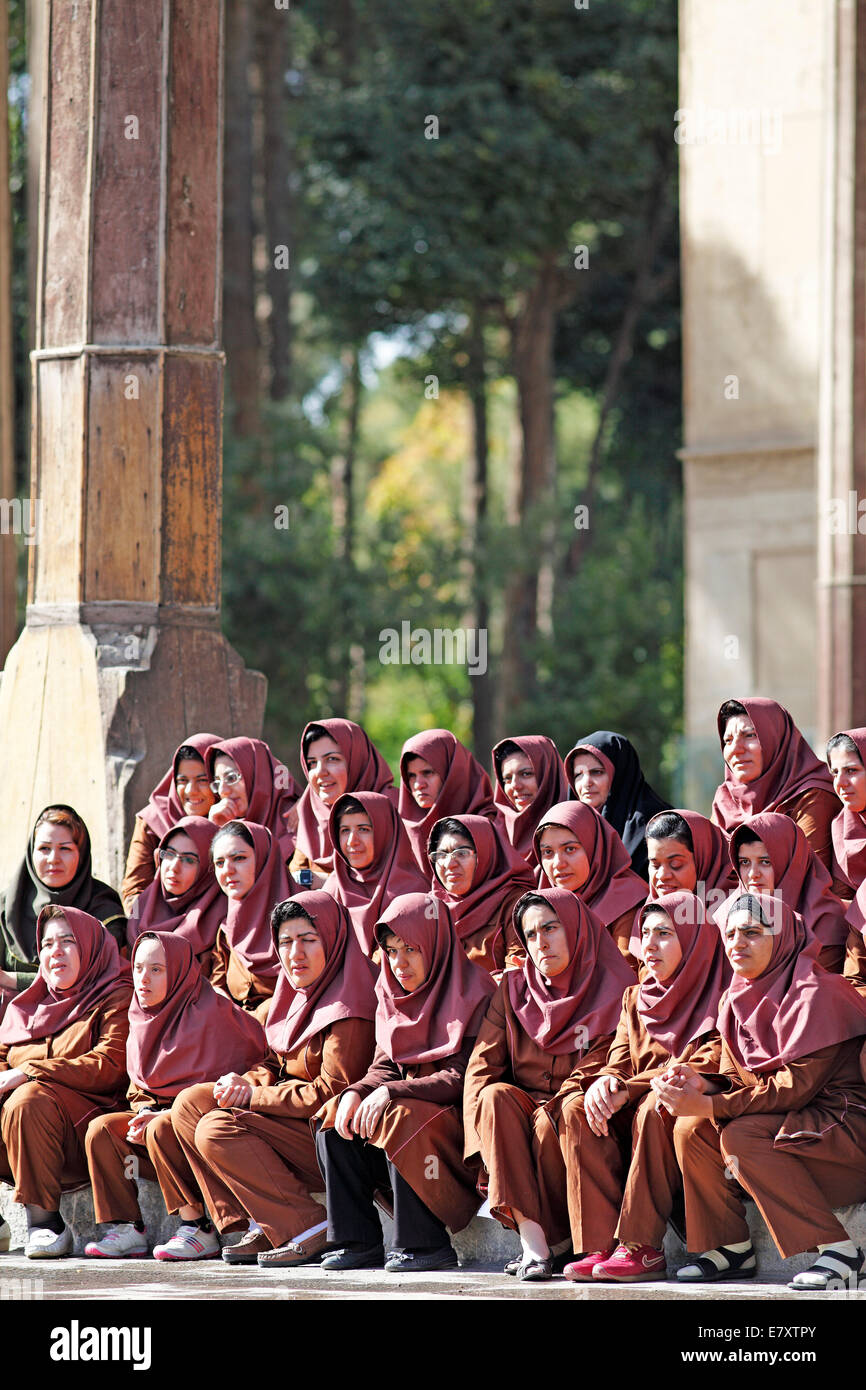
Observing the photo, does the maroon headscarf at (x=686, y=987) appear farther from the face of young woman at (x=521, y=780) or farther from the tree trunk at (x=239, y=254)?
the tree trunk at (x=239, y=254)

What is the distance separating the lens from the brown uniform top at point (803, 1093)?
5191 mm

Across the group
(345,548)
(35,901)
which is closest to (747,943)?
(35,901)

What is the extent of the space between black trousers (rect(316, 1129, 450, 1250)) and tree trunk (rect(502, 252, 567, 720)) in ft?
50.0

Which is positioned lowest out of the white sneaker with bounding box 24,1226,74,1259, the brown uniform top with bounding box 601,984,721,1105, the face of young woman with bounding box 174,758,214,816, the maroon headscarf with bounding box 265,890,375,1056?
the white sneaker with bounding box 24,1226,74,1259

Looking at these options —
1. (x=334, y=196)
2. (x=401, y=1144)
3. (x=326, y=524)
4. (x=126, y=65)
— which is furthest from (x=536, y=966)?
(x=334, y=196)

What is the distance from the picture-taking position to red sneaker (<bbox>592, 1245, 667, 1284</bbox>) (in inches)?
204

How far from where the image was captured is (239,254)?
17.9 metres

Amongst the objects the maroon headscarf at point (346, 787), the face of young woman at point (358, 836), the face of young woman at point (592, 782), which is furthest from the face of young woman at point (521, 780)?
the face of young woman at point (358, 836)

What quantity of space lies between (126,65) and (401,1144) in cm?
399

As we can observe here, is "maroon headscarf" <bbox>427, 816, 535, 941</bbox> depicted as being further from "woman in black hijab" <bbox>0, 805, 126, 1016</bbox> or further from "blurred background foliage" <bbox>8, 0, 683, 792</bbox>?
"blurred background foliage" <bbox>8, 0, 683, 792</bbox>

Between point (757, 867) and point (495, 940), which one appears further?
point (495, 940)

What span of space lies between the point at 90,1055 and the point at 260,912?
2.25 ft

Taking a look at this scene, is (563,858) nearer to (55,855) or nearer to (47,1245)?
(55,855)

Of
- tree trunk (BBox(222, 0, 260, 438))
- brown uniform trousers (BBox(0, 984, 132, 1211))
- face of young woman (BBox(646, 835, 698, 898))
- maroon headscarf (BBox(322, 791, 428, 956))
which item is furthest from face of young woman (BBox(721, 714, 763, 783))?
tree trunk (BBox(222, 0, 260, 438))
